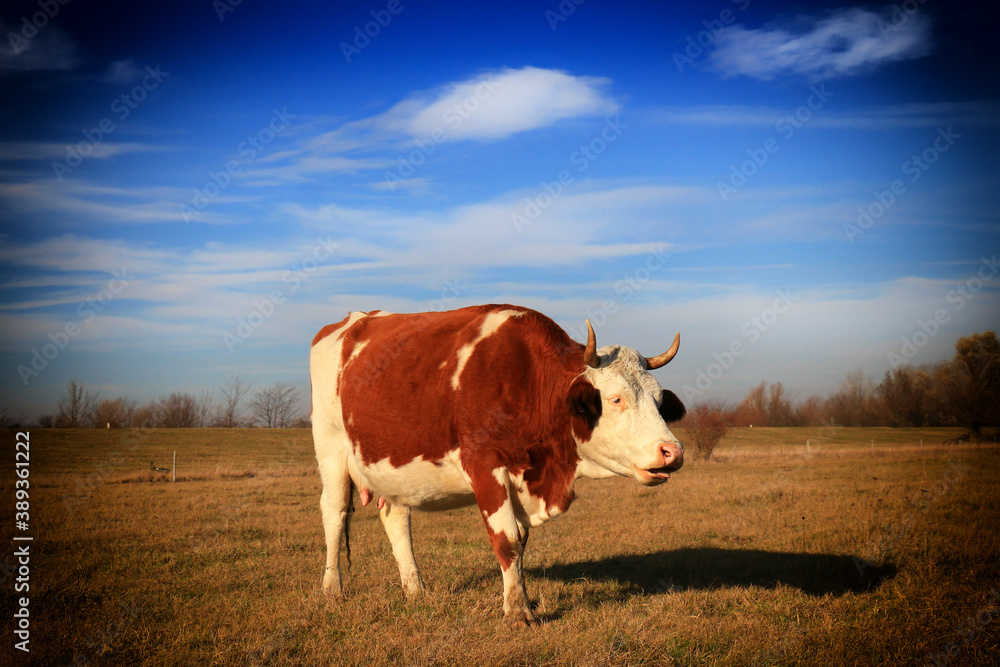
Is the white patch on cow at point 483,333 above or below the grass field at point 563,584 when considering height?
above

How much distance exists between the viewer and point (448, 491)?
6867mm

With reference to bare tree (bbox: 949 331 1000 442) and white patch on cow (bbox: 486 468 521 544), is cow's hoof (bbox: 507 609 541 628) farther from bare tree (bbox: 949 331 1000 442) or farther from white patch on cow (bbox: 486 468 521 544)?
bare tree (bbox: 949 331 1000 442)

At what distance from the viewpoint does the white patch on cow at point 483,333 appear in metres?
6.74

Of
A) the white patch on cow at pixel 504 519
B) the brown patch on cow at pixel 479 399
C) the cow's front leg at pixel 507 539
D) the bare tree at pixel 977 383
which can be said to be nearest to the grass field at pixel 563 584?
the cow's front leg at pixel 507 539

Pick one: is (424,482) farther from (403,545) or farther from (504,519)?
(403,545)

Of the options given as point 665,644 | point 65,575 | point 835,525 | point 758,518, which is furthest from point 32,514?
point 835,525

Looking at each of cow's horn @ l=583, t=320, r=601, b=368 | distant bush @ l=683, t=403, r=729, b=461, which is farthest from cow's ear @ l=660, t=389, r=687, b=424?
distant bush @ l=683, t=403, r=729, b=461

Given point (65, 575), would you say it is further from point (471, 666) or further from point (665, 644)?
point (665, 644)

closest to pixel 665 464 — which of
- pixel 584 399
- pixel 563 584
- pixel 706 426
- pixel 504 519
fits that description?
pixel 584 399

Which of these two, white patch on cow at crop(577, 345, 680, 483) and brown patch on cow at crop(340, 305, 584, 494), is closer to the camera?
white patch on cow at crop(577, 345, 680, 483)

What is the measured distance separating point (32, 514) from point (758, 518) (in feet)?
46.5

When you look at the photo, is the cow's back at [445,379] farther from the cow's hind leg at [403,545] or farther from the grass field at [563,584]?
the grass field at [563,584]

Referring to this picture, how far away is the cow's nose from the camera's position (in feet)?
18.6

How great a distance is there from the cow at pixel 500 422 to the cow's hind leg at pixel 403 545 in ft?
0.05
